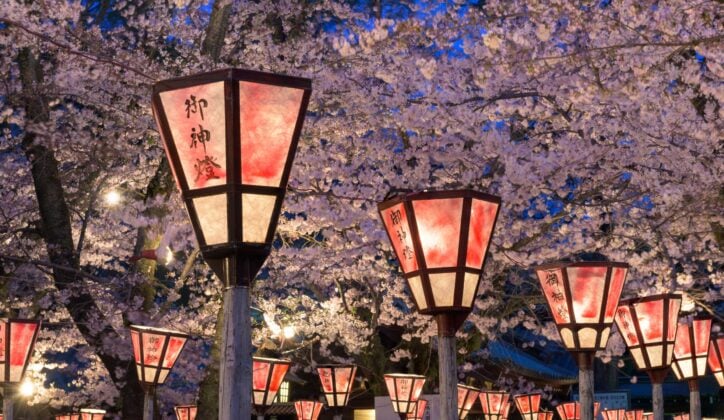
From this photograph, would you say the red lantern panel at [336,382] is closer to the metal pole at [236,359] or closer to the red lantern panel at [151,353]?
the red lantern panel at [151,353]

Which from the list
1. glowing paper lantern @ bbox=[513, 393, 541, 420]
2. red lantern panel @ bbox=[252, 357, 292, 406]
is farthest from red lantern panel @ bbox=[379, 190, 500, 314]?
glowing paper lantern @ bbox=[513, 393, 541, 420]

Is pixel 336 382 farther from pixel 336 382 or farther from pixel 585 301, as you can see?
pixel 585 301

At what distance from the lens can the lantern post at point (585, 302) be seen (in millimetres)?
6680

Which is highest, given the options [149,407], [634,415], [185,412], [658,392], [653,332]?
[653,332]

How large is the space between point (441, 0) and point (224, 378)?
13012 mm

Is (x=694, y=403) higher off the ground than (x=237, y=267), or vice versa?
(x=237, y=267)

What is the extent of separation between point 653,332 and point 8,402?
695 centimetres

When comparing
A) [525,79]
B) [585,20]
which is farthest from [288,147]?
[525,79]

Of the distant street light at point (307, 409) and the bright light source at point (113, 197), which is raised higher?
the bright light source at point (113, 197)

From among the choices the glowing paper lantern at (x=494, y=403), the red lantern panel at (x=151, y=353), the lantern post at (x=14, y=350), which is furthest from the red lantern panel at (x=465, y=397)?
the lantern post at (x=14, y=350)

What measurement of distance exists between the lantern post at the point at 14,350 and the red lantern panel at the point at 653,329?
6800 millimetres

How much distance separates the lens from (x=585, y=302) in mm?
6742

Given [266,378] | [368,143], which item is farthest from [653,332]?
[266,378]

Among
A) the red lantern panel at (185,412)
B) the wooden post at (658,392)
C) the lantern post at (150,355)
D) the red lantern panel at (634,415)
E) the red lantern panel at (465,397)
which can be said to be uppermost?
the lantern post at (150,355)
